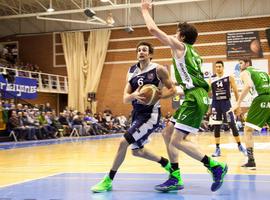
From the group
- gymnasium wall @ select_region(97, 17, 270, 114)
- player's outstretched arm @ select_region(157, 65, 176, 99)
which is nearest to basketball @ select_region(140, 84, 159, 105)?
player's outstretched arm @ select_region(157, 65, 176, 99)

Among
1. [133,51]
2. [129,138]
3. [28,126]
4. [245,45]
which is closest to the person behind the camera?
[129,138]

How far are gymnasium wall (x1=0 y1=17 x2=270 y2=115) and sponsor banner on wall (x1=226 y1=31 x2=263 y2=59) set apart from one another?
13.5 inches

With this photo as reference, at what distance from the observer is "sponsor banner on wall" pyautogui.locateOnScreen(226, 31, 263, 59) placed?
25.2m

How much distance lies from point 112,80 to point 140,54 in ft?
78.1

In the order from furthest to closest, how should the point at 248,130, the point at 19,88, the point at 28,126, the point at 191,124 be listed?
1. the point at 19,88
2. the point at 28,126
3. the point at 248,130
4. the point at 191,124

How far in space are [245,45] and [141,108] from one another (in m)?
21.7

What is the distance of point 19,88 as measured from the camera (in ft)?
69.6

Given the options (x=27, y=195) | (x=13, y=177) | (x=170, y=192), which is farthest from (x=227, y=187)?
(x=13, y=177)

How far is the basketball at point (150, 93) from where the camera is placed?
4688 millimetres

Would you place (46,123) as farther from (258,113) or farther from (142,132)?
(142,132)

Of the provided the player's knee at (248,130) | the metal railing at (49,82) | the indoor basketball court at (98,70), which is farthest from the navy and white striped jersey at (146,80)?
the metal railing at (49,82)

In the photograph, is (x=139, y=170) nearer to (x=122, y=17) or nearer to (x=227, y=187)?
(x=227, y=187)

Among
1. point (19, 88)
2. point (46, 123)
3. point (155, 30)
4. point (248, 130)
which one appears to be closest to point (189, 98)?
point (155, 30)

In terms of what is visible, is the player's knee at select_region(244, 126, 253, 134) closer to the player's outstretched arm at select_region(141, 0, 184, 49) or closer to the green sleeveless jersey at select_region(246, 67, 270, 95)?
the green sleeveless jersey at select_region(246, 67, 270, 95)
